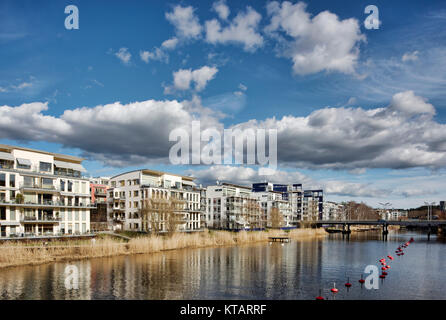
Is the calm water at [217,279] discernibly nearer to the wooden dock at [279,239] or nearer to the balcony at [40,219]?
the balcony at [40,219]

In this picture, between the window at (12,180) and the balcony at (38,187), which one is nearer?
the window at (12,180)

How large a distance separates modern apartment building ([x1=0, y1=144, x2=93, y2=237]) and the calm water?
19.7 m

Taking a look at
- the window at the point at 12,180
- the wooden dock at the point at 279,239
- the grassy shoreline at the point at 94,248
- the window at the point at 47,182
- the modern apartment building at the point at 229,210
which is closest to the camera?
the grassy shoreline at the point at 94,248

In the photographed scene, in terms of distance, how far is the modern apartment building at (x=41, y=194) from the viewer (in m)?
61.3

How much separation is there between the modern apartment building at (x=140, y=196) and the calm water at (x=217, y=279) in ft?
95.6

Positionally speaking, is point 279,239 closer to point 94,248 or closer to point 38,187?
point 94,248

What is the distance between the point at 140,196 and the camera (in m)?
90.1

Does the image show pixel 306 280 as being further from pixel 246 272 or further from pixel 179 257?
pixel 179 257

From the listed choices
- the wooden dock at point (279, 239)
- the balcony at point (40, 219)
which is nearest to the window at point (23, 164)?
the balcony at point (40, 219)

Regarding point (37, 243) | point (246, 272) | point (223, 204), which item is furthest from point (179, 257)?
point (223, 204)

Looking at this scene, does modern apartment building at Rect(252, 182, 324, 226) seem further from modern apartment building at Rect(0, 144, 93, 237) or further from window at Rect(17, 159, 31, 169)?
window at Rect(17, 159, 31, 169)

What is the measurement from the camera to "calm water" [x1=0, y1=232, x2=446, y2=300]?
3450cm

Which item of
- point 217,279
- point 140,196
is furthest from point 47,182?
point 217,279

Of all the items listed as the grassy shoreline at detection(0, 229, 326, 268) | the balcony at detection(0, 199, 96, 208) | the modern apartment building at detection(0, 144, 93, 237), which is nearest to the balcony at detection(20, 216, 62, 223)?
the modern apartment building at detection(0, 144, 93, 237)
